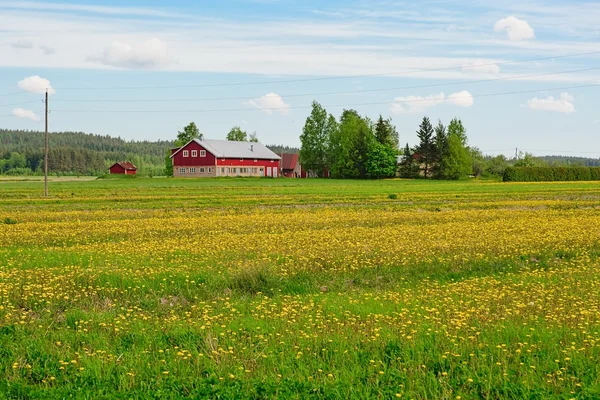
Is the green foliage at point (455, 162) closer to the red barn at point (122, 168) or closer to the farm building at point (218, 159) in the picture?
the farm building at point (218, 159)

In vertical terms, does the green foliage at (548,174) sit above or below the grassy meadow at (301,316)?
above

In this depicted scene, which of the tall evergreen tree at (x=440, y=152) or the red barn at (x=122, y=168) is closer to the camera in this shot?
the tall evergreen tree at (x=440, y=152)

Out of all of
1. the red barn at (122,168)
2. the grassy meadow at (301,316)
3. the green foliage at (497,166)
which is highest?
the green foliage at (497,166)

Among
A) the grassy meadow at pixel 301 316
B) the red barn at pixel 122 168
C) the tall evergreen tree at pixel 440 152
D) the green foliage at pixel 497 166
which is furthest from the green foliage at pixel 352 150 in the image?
the grassy meadow at pixel 301 316

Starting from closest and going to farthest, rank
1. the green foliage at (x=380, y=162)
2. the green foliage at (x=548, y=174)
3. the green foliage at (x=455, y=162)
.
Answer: the green foliage at (x=548, y=174) < the green foliage at (x=380, y=162) < the green foliage at (x=455, y=162)

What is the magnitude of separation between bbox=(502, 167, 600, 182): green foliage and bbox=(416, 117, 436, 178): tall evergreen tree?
79.2 ft

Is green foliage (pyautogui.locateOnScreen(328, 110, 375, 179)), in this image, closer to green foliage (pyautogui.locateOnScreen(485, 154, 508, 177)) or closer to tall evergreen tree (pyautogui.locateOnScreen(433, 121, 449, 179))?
tall evergreen tree (pyautogui.locateOnScreen(433, 121, 449, 179))

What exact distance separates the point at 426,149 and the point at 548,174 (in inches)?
1144

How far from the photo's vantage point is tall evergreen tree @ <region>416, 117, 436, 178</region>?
5335 inches

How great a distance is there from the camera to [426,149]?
446ft

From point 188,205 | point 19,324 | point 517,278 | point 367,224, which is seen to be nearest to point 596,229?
point 367,224

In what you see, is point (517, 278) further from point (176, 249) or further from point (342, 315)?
point (176, 249)

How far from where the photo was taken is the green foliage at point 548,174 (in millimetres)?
111562

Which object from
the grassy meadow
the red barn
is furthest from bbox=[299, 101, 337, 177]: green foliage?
the grassy meadow
